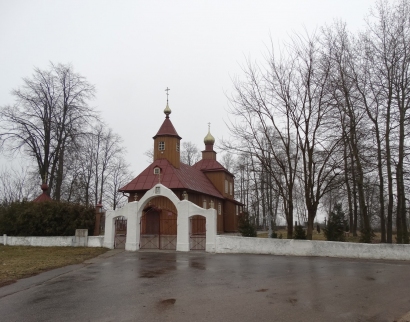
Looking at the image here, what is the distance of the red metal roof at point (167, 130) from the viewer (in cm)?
3021

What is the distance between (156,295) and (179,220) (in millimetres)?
9354

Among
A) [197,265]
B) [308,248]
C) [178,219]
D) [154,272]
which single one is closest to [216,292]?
[154,272]

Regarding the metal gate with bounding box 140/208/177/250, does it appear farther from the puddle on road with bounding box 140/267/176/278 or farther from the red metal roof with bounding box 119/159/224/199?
the puddle on road with bounding box 140/267/176/278

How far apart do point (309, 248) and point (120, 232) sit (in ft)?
34.1

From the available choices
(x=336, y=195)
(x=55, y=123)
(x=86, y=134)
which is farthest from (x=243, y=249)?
(x=55, y=123)

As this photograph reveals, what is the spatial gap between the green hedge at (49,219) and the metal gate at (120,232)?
7.64 ft

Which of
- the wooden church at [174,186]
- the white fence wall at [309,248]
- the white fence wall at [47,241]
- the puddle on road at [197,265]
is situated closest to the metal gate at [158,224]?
the wooden church at [174,186]

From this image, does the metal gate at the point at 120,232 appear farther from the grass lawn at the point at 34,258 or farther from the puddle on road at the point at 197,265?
the puddle on road at the point at 197,265

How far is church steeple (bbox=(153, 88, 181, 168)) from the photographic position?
3009 centimetres

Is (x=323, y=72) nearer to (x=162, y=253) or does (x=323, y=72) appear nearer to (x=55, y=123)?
(x=162, y=253)

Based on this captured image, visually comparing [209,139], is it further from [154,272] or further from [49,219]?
[154,272]

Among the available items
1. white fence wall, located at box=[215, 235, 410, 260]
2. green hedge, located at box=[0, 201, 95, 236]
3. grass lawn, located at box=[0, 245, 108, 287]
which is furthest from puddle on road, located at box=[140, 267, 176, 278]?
green hedge, located at box=[0, 201, 95, 236]

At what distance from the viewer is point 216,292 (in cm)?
841

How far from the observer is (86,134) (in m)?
27.3
